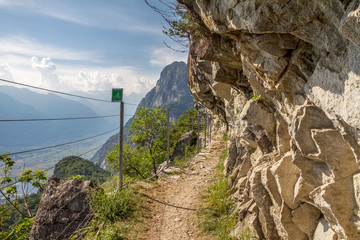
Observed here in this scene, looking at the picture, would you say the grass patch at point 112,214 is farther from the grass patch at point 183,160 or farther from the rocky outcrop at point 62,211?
the grass patch at point 183,160

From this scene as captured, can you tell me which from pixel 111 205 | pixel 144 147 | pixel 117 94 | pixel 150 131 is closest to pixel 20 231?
pixel 111 205

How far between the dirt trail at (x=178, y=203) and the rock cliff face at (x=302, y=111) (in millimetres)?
1698

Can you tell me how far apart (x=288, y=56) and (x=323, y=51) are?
0.79 meters

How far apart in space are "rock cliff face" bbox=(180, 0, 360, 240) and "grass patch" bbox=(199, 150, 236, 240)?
0.41 m

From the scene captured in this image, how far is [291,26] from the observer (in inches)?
119

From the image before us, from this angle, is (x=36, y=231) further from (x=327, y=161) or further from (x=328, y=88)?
(x=328, y=88)

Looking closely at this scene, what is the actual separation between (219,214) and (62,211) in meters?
4.87

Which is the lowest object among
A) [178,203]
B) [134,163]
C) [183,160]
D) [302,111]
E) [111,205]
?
[134,163]

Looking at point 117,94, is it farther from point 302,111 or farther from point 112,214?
point 302,111

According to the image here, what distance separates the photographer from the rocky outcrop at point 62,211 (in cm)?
597

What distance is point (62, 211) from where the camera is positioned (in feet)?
20.5

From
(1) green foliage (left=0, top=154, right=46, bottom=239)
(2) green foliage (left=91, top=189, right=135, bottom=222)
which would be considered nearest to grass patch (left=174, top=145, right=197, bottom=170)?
(2) green foliage (left=91, top=189, right=135, bottom=222)

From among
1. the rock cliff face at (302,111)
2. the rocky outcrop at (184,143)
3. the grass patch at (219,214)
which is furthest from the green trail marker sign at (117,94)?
the rocky outcrop at (184,143)

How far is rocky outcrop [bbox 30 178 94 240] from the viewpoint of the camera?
597cm
